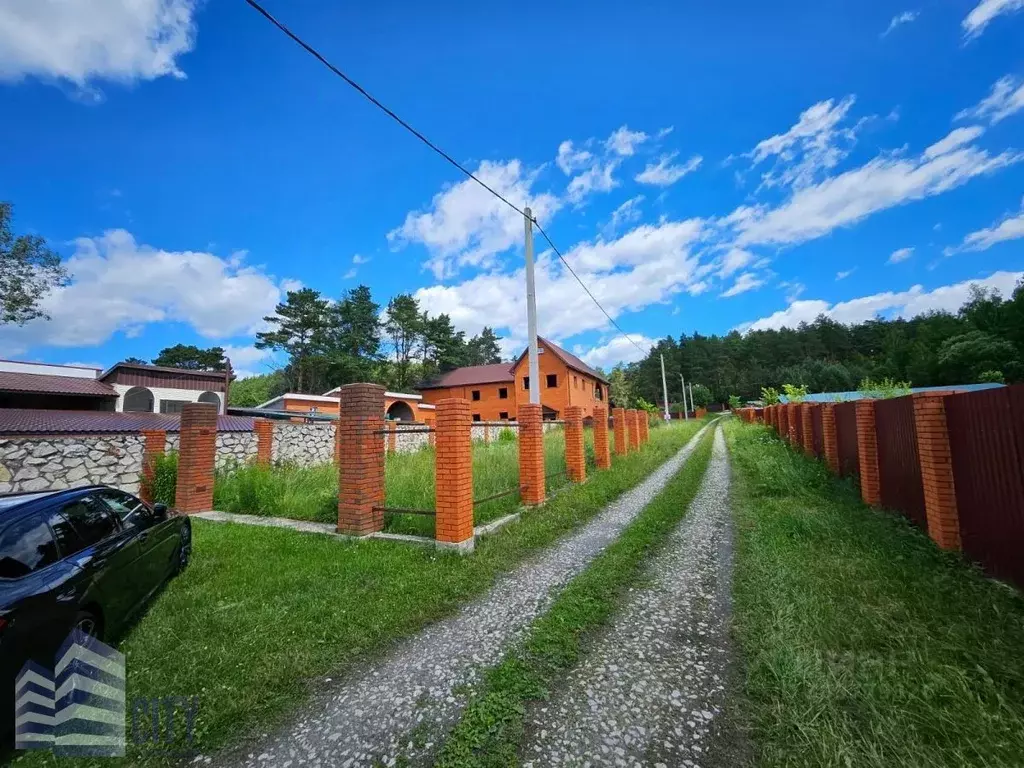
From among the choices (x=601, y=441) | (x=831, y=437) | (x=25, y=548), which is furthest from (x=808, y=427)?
(x=25, y=548)

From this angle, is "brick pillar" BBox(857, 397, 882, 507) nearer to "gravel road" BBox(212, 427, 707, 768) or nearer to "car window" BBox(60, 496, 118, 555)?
"gravel road" BBox(212, 427, 707, 768)

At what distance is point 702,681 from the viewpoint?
2752mm

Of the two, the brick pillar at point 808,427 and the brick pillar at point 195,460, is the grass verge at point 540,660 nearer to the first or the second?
the brick pillar at point 195,460

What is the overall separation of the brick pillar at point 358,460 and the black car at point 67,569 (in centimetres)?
196

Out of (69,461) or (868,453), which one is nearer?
(868,453)

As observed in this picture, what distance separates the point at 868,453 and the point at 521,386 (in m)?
28.7

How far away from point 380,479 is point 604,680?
4.25 meters

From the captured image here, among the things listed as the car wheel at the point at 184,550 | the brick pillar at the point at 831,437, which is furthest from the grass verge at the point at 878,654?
the car wheel at the point at 184,550

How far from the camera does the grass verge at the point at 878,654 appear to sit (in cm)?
210

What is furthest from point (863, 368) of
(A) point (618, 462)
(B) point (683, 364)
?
(A) point (618, 462)

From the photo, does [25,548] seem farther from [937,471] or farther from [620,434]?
[620,434]

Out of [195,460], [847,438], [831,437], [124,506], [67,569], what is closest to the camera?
[67,569]

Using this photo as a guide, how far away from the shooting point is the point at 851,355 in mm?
80375

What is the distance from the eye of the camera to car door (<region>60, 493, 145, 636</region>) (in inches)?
126
